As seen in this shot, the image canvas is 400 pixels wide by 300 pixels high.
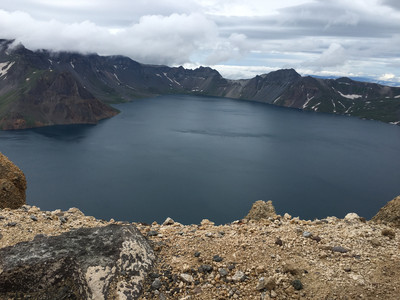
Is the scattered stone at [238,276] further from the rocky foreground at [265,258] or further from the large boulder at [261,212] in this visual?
the large boulder at [261,212]

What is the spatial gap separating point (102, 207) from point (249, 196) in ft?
150

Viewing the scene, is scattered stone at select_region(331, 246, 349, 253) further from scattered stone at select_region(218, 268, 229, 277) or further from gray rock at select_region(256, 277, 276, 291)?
scattered stone at select_region(218, 268, 229, 277)

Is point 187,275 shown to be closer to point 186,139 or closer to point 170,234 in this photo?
point 170,234

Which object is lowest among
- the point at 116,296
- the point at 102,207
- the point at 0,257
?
the point at 102,207

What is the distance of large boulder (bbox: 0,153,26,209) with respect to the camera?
20.4m

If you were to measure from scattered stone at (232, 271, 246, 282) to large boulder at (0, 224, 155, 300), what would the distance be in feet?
12.4

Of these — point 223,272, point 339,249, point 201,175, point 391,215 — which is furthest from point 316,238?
point 201,175

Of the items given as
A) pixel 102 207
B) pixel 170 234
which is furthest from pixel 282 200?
pixel 170 234

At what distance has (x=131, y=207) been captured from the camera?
84938 millimetres

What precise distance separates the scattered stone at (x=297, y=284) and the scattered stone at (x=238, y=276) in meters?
1.97

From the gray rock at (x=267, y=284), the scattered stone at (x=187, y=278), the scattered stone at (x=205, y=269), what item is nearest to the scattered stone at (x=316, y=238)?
the gray rock at (x=267, y=284)

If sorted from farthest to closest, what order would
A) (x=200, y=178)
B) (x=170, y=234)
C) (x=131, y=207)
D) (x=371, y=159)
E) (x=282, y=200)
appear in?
(x=371, y=159)
(x=200, y=178)
(x=282, y=200)
(x=131, y=207)
(x=170, y=234)

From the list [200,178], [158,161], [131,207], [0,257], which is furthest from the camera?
[158,161]

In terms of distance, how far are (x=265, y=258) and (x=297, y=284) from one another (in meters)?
2.00
